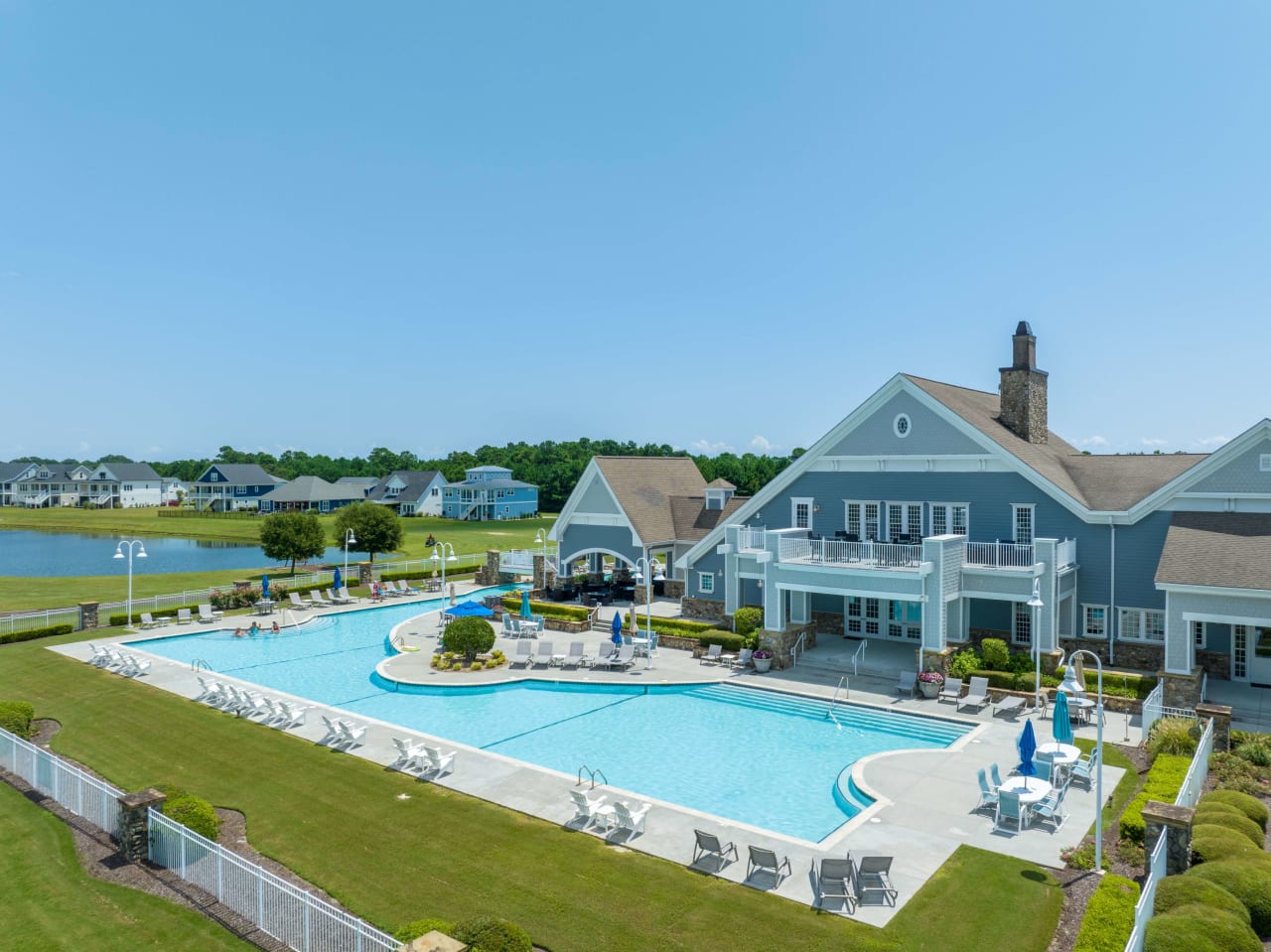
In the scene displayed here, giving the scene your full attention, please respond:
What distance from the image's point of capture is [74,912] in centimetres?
1327

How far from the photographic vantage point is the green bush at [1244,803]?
1562cm

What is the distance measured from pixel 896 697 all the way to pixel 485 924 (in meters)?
17.8

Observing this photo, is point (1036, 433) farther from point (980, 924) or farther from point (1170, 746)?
point (980, 924)

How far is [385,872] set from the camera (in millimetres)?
14367

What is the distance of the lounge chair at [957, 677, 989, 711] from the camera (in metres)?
24.4

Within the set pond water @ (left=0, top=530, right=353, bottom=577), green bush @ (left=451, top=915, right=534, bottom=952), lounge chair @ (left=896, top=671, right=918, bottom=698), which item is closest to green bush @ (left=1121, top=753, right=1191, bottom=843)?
lounge chair @ (left=896, top=671, right=918, bottom=698)

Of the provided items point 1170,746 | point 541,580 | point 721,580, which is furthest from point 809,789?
point 541,580

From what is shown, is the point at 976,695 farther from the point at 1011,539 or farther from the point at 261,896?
the point at 261,896

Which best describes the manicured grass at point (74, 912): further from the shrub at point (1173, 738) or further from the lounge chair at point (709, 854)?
the shrub at point (1173, 738)

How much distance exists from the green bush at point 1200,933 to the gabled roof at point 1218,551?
1429 centimetres

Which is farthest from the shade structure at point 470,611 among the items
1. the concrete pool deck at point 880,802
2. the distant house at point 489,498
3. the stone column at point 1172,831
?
the distant house at point 489,498

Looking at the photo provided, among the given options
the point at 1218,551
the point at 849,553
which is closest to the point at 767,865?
the point at 849,553

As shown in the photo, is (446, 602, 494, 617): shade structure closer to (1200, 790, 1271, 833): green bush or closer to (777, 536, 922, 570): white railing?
(777, 536, 922, 570): white railing

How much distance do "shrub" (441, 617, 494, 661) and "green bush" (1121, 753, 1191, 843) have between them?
71.6 feet
